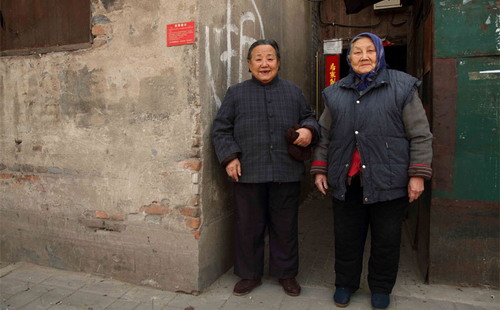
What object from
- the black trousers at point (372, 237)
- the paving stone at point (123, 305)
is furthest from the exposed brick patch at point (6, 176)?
the black trousers at point (372, 237)

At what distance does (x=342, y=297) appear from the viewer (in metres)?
2.73

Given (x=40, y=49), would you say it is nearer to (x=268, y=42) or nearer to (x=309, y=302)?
(x=268, y=42)

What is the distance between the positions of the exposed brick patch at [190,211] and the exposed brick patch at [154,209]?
146 mm

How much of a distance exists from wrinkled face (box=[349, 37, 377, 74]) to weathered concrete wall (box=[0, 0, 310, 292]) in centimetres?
110

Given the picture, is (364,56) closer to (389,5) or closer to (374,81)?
(374,81)

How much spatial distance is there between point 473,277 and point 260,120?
2.01 meters

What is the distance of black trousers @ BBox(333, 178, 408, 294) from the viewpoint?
260cm

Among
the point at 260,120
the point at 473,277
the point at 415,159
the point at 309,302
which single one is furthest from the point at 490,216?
the point at 260,120

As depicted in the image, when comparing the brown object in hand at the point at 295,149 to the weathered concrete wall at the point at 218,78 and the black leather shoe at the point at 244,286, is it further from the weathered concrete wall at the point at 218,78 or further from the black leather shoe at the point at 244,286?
the black leather shoe at the point at 244,286

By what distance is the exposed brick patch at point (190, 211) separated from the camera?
293 cm

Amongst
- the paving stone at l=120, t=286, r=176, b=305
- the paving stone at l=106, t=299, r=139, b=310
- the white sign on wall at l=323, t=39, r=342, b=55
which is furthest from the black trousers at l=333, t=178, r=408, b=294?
the white sign on wall at l=323, t=39, r=342, b=55

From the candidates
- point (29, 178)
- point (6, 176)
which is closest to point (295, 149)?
point (29, 178)

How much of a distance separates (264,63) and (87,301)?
224cm

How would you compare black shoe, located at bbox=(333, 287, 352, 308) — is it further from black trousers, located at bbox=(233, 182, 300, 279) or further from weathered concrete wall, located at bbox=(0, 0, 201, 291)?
weathered concrete wall, located at bbox=(0, 0, 201, 291)
